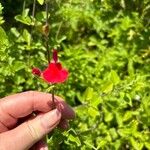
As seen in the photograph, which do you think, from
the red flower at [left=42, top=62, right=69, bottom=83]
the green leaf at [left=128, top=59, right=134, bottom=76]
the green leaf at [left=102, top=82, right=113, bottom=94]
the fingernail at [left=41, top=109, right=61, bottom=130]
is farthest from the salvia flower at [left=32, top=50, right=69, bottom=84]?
the green leaf at [left=128, top=59, right=134, bottom=76]

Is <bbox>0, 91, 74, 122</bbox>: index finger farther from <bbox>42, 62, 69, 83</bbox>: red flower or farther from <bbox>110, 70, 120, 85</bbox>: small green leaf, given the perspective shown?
<bbox>110, 70, 120, 85</bbox>: small green leaf

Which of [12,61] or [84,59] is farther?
[84,59]

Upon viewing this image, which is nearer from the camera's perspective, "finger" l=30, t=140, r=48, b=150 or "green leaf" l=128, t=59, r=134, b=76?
"finger" l=30, t=140, r=48, b=150

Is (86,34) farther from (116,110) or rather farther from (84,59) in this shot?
(116,110)

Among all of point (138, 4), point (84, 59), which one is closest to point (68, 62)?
point (84, 59)

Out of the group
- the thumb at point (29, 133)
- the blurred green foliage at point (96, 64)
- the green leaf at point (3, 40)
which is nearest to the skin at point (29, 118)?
the thumb at point (29, 133)

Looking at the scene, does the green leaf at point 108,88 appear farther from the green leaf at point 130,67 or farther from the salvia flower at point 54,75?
the salvia flower at point 54,75

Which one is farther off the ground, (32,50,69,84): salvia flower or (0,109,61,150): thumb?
(32,50,69,84): salvia flower
